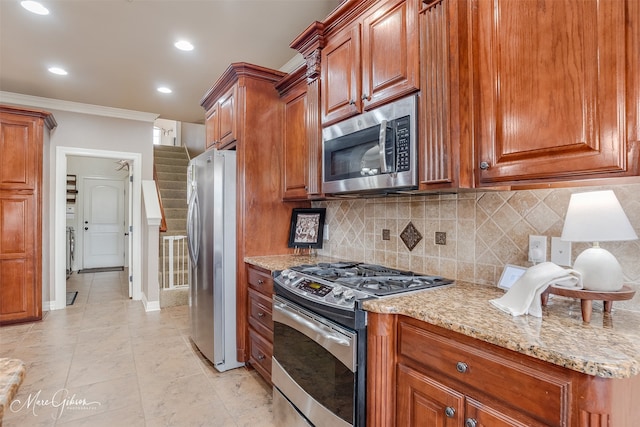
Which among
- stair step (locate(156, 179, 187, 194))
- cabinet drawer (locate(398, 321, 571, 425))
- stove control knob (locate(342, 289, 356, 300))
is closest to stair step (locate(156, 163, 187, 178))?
stair step (locate(156, 179, 187, 194))

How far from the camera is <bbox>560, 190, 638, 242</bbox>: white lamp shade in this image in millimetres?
1070

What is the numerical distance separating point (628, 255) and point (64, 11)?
12.1 feet

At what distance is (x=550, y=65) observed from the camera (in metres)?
1.12

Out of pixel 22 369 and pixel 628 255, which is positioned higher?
pixel 628 255

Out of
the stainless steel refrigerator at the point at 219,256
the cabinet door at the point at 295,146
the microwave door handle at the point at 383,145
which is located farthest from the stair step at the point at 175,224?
the microwave door handle at the point at 383,145

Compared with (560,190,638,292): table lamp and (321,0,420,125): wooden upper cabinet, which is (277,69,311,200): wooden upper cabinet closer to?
(321,0,420,125): wooden upper cabinet

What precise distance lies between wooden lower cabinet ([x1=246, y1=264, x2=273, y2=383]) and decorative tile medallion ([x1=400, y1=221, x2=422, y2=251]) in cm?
92

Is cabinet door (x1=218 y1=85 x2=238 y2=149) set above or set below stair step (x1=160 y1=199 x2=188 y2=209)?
above

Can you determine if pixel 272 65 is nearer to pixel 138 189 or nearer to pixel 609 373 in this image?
pixel 138 189

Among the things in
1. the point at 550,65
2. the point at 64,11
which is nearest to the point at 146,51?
the point at 64,11

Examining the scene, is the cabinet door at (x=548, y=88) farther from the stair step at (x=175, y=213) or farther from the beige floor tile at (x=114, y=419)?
the stair step at (x=175, y=213)

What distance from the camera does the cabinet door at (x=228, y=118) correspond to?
277 centimetres

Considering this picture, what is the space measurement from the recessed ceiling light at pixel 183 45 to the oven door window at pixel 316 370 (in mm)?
2551

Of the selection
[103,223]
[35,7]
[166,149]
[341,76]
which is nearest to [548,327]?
[341,76]
